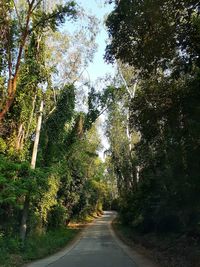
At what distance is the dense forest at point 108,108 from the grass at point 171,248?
2.14 ft

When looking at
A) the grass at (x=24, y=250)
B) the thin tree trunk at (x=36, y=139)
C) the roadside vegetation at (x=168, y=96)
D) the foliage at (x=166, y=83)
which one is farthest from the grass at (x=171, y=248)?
the thin tree trunk at (x=36, y=139)

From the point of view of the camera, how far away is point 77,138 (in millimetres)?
34719

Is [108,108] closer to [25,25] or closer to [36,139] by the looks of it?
[36,139]

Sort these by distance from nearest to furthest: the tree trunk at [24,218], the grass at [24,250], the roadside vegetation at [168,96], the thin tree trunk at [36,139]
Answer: the roadside vegetation at [168,96] < the grass at [24,250] < the tree trunk at [24,218] < the thin tree trunk at [36,139]

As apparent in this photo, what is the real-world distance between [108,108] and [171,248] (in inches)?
731

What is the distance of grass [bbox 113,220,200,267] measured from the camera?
1583 centimetres

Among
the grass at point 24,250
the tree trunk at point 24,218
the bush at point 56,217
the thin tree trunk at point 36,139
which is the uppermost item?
the thin tree trunk at point 36,139

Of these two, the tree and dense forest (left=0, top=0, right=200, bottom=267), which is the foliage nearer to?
dense forest (left=0, top=0, right=200, bottom=267)

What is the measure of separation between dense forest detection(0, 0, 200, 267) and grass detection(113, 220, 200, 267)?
652mm

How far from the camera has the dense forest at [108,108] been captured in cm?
1216

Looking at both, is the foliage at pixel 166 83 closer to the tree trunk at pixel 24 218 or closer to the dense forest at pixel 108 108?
the dense forest at pixel 108 108

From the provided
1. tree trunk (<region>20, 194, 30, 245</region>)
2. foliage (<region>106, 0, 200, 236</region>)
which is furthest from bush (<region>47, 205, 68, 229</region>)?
foliage (<region>106, 0, 200, 236</region>)

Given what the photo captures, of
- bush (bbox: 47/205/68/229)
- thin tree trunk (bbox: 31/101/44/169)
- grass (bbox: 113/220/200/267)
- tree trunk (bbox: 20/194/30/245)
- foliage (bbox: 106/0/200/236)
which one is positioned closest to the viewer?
foliage (bbox: 106/0/200/236)

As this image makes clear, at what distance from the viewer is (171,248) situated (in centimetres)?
1995
